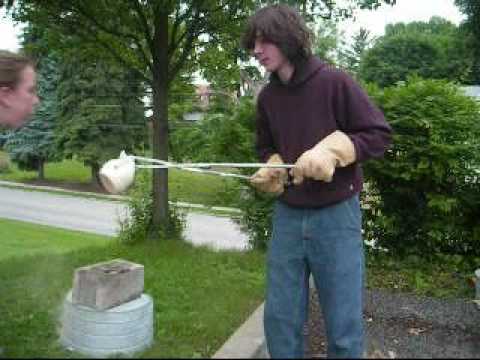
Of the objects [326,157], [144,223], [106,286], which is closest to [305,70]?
[326,157]

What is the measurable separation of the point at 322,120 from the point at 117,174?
3.17 feet

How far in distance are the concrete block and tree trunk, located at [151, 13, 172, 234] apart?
11.2 ft

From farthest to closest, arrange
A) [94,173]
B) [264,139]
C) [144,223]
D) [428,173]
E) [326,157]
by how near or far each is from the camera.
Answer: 1. [94,173]
2. [144,223]
3. [428,173]
4. [264,139]
5. [326,157]

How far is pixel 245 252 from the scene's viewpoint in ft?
21.1

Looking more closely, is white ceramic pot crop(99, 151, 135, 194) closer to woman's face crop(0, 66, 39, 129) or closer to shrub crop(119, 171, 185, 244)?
woman's face crop(0, 66, 39, 129)

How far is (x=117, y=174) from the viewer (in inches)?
106

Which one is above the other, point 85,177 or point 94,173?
point 94,173

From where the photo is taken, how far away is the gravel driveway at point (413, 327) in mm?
3781

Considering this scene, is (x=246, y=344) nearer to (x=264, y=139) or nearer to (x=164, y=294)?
(x=264, y=139)

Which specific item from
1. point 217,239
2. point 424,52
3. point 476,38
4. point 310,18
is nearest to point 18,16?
point 310,18

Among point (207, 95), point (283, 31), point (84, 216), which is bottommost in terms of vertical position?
point (84, 216)

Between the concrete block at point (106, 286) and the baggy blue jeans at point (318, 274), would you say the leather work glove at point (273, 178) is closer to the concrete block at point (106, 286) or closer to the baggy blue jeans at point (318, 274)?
the baggy blue jeans at point (318, 274)

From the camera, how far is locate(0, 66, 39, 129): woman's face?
3.20 meters

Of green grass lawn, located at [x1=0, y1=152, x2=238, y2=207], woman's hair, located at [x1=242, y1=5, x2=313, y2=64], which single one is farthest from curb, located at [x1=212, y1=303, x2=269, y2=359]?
green grass lawn, located at [x1=0, y1=152, x2=238, y2=207]
